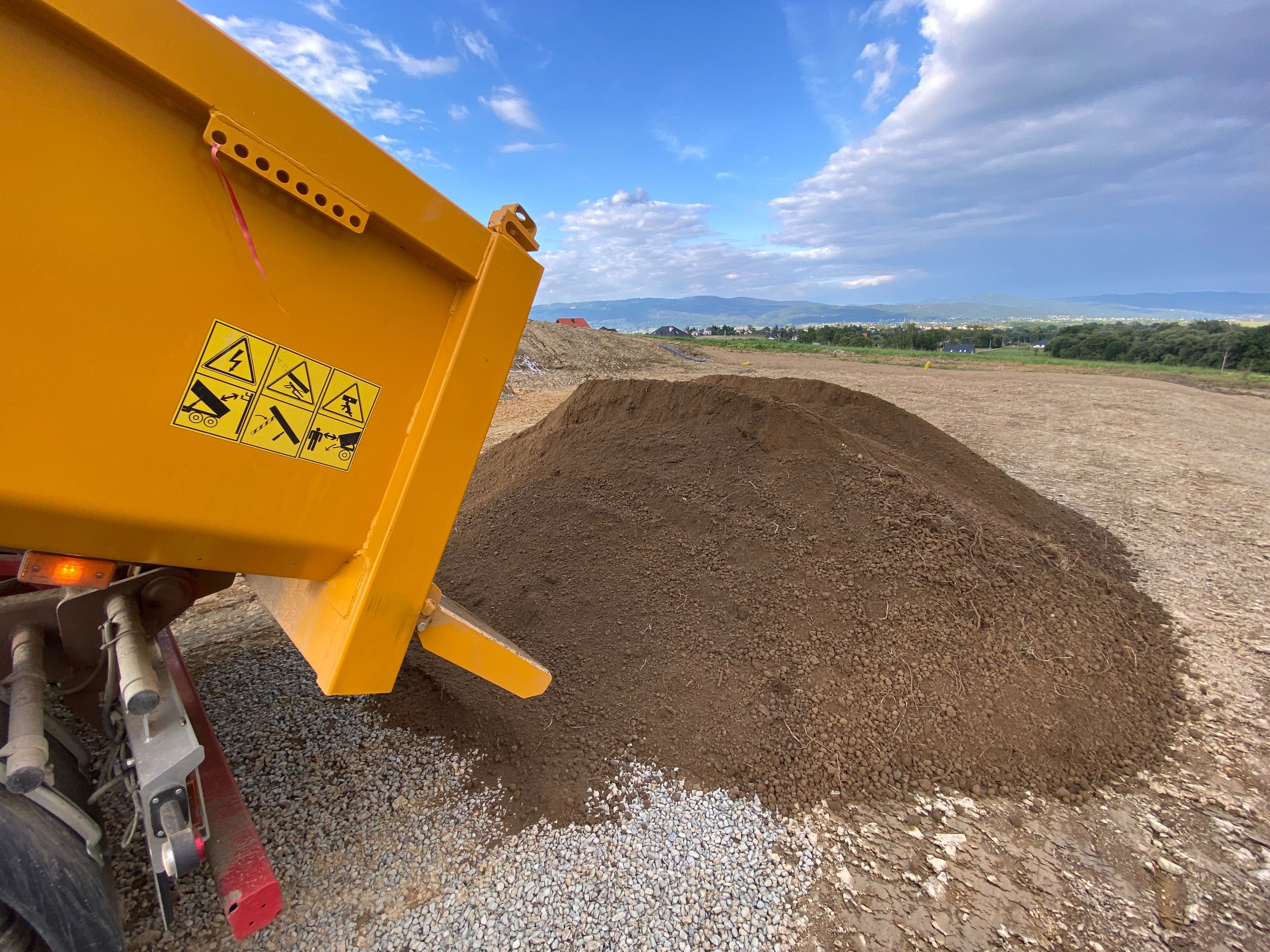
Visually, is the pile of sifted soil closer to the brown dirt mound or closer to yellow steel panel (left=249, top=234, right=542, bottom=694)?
yellow steel panel (left=249, top=234, right=542, bottom=694)

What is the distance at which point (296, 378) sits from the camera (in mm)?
1714

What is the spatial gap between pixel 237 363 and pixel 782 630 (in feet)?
10.6

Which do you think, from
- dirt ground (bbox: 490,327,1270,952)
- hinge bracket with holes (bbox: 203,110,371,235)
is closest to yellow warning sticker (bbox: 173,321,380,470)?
hinge bracket with holes (bbox: 203,110,371,235)

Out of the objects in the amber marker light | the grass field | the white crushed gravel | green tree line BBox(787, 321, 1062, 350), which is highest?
green tree line BBox(787, 321, 1062, 350)

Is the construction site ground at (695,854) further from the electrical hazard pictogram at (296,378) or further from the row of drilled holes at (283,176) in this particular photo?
the row of drilled holes at (283,176)

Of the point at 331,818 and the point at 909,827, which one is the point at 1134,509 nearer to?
the point at 909,827

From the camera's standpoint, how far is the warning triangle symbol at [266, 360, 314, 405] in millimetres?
1687

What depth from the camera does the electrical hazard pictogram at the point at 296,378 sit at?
168 cm

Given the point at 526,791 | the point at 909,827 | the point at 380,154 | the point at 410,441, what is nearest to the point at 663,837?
the point at 526,791

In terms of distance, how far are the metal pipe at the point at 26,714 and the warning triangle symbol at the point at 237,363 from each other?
1.27 m

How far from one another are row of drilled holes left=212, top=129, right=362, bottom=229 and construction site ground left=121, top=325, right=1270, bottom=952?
2.55 m

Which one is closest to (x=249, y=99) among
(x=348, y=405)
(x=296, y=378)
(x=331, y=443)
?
(x=296, y=378)

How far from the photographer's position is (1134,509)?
7.38 m

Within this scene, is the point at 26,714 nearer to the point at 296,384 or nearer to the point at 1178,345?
the point at 296,384
